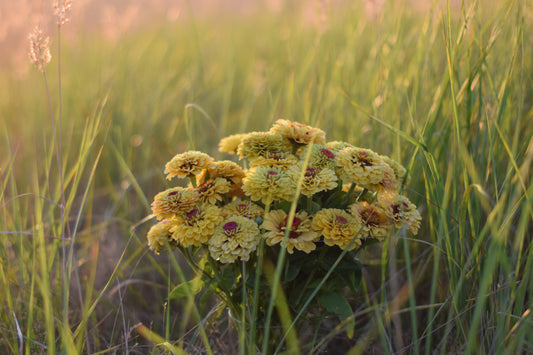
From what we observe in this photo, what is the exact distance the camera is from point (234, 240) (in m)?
0.70

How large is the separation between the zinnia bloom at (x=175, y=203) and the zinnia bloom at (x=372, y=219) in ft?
1.01

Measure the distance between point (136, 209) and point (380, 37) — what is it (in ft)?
3.76

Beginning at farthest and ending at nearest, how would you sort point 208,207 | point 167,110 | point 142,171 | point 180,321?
1. point 167,110
2. point 142,171
3. point 180,321
4. point 208,207

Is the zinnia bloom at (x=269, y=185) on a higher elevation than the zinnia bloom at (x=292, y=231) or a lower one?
higher

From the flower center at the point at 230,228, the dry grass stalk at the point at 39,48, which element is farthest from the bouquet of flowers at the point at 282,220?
the dry grass stalk at the point at 39,48

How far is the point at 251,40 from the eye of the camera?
3.07 m

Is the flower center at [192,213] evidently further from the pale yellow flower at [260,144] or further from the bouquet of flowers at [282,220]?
the pale yellow flower at [260,144]

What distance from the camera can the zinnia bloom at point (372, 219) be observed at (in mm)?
734

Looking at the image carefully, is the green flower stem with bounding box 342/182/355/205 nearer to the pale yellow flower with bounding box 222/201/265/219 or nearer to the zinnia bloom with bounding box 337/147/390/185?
the zinnia bloom with bounding box 337/147/390/185

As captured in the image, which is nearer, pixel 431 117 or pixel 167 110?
pixel 431 117

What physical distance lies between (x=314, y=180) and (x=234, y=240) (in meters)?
0.18

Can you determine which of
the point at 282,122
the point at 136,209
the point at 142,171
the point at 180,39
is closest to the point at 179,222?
the point at 282,122

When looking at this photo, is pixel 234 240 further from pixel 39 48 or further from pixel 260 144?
pixel 39 48

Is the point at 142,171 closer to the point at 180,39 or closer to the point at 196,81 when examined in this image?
the point at 196,81
